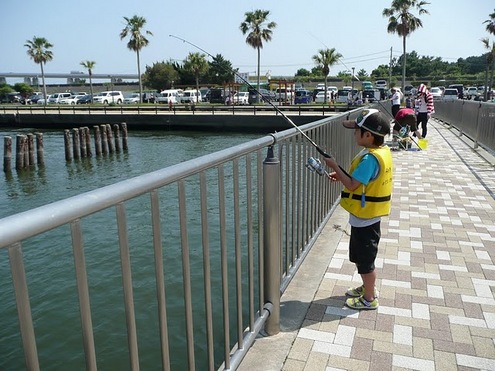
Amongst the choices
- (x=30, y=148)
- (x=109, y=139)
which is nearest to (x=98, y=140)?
(x=109, y=139)

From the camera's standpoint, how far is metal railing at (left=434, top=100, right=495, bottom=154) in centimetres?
1020

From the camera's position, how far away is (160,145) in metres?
25.5

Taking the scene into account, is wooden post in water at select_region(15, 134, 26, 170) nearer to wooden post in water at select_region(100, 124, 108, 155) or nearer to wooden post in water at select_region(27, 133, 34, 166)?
wooden post in water at select_region(27, 133, 34, 166)

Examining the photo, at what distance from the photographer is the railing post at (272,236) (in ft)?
9.14

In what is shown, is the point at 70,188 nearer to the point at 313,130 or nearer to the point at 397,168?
the point at 397,168

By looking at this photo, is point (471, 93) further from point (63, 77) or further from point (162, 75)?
point (63, 77)

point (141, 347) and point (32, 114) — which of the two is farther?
point (32, 114)

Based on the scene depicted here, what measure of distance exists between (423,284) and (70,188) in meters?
13.2

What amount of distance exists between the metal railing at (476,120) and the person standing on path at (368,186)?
817 centimetres

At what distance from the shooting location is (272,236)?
289 centimetres

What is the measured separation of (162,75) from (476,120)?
6004 cm

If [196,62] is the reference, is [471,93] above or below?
below

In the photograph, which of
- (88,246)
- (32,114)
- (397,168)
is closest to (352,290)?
(88,246)

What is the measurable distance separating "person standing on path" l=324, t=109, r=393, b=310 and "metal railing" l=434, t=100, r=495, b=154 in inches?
322
